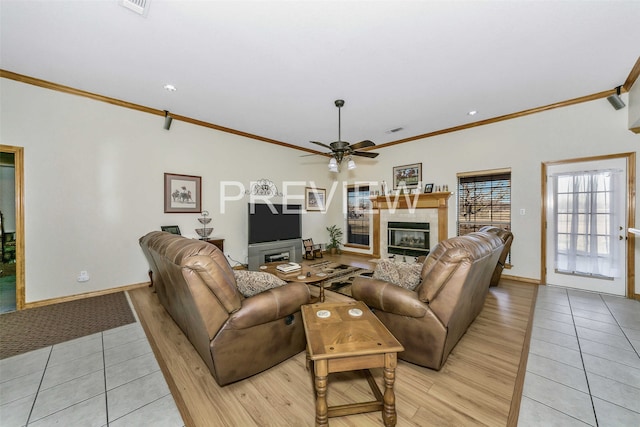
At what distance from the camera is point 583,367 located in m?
1.91

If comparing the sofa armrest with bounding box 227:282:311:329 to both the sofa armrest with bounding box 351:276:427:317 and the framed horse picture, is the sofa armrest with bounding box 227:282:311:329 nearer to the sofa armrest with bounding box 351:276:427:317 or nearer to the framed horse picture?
the sofa armrest with bounding box 351:276:427:317

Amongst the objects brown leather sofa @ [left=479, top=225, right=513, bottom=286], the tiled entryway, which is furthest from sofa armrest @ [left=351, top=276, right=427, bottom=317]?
brown leather sofa @ [left=479, top=225, right=513, bottom=286]

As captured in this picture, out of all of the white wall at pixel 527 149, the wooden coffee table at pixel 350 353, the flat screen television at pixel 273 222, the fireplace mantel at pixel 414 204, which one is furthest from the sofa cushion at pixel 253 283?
the white wall at pixel 527 149

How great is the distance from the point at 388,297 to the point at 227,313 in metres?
1.24

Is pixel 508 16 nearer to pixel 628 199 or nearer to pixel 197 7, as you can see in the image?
pixel 197 7

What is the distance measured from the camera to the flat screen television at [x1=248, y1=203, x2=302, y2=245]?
16.2 feet

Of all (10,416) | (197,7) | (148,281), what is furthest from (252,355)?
(148,281)

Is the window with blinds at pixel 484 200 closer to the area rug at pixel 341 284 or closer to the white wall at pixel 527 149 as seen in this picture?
the white wall at pixel 527 149

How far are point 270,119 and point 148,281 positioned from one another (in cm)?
352

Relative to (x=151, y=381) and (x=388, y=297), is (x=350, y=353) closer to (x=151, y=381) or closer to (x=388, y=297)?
(x=388, y=297)

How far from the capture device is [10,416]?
4.88 feet

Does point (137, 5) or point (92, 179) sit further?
point (92, 179)

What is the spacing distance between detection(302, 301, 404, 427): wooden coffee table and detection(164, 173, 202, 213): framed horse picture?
12.3ft

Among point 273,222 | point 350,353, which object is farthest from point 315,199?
point 350,353
